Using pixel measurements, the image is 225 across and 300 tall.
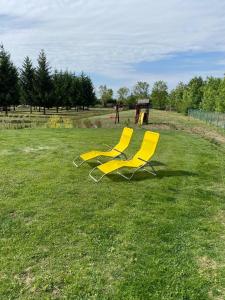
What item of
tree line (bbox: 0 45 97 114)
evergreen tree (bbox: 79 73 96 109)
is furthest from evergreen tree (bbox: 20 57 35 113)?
evergreen tree (bbox: 79 73 96 109)

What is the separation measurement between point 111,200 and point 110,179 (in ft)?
4.71

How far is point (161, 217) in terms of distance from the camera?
5562 mm

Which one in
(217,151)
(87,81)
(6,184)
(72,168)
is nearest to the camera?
(6,184)

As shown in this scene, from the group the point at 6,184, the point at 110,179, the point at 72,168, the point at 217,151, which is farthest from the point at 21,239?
the point at 217,151

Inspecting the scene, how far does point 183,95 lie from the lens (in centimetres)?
5947

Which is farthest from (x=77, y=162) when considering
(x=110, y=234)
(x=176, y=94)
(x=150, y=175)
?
(x=176, y=94)

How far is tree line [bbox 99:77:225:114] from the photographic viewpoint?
1551 inches

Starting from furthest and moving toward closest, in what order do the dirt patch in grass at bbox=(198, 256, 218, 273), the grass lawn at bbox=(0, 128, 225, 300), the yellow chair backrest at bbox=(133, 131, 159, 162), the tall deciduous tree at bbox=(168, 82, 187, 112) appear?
1. the tall deciduous tree at bbox=(168, 82, 187, 112)
2. the yellow chair backrest at bbox=(133, 131, 159, 162)
3. the dirt patch in grass at bbox=(198, 256, 218, 273)
4. the grass lawn at bbox=(0, 128, 225, 300)

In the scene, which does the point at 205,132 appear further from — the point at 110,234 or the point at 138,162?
the point at 110,234

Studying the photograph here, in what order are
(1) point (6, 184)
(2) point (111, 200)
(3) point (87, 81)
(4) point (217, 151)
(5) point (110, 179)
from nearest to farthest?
A: 1. (2) point (111, 200)
2. (1) point (6, 184)
3. (5) point (110, 179)
4. (4) point (217, 151)
5. (3) point (87, 81)

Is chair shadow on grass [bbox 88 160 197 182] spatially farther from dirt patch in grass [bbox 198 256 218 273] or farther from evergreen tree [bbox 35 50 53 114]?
evergreen tree [bbox 35 50 53 114]

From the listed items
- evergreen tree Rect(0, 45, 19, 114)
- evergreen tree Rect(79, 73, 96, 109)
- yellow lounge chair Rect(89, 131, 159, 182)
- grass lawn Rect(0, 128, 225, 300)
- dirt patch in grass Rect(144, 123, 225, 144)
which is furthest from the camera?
evergreen tree Rect(79, 73, 96, 109)

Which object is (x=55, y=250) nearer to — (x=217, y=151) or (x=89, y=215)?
(x=89, y=215)

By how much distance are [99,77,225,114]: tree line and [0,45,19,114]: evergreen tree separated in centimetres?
2045
